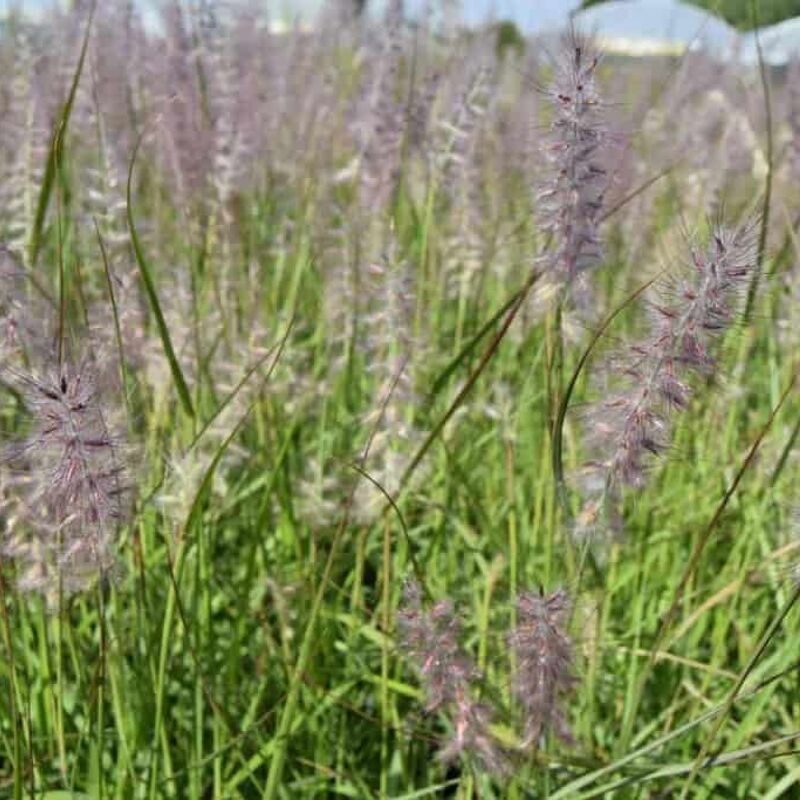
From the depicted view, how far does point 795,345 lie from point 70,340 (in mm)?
1177

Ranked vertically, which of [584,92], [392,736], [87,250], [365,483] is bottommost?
[392,736]

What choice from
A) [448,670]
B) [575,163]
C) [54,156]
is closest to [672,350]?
[575,163]

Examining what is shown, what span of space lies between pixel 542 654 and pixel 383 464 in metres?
0.60

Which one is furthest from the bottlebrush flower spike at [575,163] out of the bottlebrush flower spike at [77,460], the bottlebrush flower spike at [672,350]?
the bottlebrush flower spike at [77,460]

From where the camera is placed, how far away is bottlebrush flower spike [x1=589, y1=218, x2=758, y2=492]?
733 millimetres

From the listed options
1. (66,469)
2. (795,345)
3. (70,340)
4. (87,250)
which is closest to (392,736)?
(70,340)

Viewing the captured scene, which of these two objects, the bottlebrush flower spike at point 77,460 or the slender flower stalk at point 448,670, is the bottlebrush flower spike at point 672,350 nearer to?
the slender flower stalk at point 448,670

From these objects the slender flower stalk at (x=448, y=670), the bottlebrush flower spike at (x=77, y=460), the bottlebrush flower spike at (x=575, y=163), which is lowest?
the slender flower stalk at (x=448, y=670)

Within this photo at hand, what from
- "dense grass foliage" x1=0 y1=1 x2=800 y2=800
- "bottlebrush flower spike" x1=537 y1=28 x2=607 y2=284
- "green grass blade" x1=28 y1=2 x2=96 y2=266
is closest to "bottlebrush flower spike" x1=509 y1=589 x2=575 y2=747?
"dense grass foliage" x1=0 y1=1 x2=800 y2=800

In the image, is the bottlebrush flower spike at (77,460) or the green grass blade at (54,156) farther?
the green grass blade at (54,156)

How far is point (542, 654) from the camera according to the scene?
32.8 inches

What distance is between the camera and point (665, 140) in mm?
3102

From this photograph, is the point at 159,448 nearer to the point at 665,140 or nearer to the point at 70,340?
the point at 70,340

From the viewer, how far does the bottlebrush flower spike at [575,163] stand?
0.84 meters
